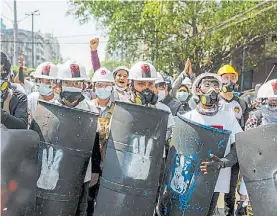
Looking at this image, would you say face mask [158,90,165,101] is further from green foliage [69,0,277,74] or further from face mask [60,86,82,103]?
green foliage [69,0,277,74]

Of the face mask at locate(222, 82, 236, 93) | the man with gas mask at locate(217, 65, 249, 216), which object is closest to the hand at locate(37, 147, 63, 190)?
the man with gas mask at locate(217, 65, 249, 216)

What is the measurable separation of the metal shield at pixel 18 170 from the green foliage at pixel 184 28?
18.3 m

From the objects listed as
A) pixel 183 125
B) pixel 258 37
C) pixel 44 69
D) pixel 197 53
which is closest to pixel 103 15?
pixel 197 53

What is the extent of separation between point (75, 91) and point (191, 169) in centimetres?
128

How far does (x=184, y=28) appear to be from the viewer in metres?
23.0

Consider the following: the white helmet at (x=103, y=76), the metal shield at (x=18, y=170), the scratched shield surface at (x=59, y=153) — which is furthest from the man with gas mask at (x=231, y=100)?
the metal shield at (x=18, y=170)

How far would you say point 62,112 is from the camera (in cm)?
372

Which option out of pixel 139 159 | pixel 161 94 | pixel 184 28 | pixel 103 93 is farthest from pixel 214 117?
pixel 184 28

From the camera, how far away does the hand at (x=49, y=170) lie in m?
3.71

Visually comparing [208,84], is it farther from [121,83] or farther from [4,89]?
[4,89]

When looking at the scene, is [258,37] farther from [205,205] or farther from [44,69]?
[205,205]

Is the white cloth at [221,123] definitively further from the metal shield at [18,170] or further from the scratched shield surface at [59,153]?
the metal shield at [18,170]

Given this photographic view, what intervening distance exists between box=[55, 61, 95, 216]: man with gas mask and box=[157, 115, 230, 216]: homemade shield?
0.77 metres

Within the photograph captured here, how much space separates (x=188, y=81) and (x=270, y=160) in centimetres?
437
